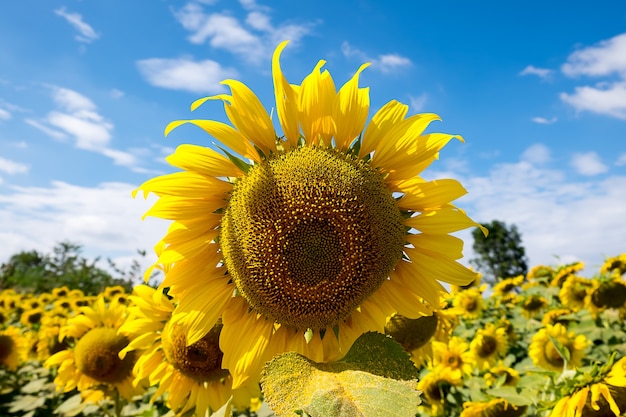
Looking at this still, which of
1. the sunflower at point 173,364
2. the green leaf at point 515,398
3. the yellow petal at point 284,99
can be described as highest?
the yellow petal at point 284,99

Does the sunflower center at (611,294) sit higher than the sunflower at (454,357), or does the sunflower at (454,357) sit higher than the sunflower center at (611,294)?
the sunflower center at (611,294)

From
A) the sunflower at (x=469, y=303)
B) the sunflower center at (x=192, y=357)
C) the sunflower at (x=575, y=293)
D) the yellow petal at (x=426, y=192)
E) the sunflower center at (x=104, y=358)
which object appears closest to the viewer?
the yellow petal at (x=426, y=192)

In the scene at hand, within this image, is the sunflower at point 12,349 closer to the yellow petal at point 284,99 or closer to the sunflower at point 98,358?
the sunflower at point 98,358

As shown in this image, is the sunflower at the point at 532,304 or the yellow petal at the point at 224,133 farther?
the sunflower at the point at 532,304

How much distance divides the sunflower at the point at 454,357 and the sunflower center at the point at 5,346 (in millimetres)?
6847

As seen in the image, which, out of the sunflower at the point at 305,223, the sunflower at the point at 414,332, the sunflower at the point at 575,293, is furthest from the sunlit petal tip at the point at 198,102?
the sunflower at the point at 575,293

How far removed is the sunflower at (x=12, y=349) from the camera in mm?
8180

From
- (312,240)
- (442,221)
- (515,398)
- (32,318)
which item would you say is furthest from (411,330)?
(32,318)

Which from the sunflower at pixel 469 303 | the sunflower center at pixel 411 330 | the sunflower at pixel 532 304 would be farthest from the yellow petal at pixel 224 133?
the sunflower at pixel 532 304

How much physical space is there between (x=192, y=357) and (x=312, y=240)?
3.67 ft

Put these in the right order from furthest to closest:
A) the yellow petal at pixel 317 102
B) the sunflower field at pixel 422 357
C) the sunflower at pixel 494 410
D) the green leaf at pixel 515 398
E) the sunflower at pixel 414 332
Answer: the sunflower at pixel 494 410 → the green leaf at pixel 515 398 → the sunflower at pixel 414 332 → the sunflower field at pixel 422 357 → the yellow petal at pixel 317 102

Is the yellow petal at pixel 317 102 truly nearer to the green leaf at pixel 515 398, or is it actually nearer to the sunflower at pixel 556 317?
the green leaf at pixel 515 398

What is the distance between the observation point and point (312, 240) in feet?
4.99

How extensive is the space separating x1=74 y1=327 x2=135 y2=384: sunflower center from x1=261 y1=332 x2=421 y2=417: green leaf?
356 cm
